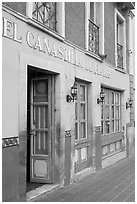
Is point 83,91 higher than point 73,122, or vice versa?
point 83,91

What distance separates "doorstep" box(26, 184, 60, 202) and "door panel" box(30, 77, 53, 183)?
195 mm

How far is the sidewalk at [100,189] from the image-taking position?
18.2 feet

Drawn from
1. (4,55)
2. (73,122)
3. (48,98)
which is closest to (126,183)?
(73,122)

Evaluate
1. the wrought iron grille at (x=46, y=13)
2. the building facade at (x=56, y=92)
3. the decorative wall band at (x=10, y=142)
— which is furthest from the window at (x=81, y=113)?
the decorative wall band at (x=10, y=142)

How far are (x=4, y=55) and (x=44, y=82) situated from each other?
1.98 metres

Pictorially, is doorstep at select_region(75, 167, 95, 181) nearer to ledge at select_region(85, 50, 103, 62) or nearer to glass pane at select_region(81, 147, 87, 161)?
glass pane at select_region(81, 147, 87, 161)

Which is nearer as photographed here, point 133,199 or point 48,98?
point 133,199

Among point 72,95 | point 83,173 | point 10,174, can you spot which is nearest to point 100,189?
point 83,173

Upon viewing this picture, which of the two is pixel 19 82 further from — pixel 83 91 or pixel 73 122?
pixel 83 91

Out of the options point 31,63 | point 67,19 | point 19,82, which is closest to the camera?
point 19,82

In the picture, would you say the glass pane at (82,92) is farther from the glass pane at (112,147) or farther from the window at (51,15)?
the glass pane at (112,147)

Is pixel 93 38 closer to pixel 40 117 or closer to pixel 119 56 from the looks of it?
pixel 119 56

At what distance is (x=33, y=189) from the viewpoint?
5.73 metres

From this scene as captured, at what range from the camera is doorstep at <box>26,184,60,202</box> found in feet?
17.3
